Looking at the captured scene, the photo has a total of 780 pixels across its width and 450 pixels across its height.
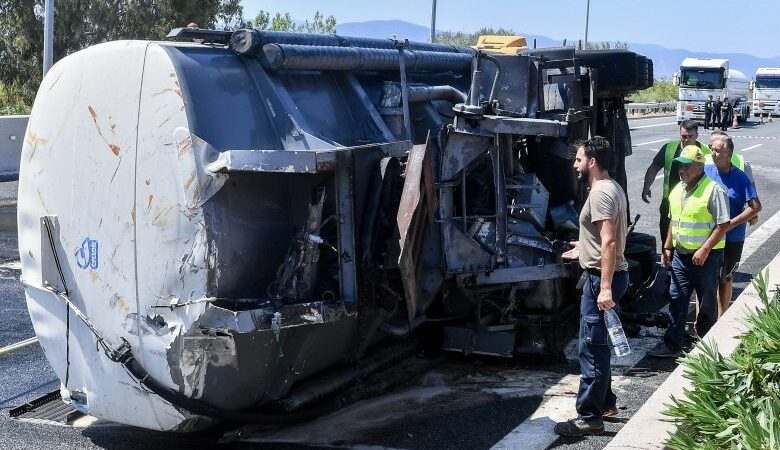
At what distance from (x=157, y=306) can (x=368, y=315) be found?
1.26 metres

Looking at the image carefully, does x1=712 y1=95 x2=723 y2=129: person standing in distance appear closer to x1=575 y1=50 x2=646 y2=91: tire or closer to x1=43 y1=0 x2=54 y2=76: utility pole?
x1=43 y1=0 x2=54 y2=76: utility pole

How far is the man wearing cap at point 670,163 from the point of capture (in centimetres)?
817

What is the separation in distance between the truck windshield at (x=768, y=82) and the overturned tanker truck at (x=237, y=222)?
5042cm

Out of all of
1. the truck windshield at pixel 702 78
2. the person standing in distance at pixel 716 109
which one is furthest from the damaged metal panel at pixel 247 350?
the truck windshield at pixel 702 78

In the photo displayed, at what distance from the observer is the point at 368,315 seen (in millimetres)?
5703

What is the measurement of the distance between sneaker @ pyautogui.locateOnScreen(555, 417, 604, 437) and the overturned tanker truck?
3.63 feet

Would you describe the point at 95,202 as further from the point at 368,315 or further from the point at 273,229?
the point at 368,315

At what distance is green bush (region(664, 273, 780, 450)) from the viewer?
399cm

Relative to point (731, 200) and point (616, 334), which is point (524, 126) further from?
point (731, 200)

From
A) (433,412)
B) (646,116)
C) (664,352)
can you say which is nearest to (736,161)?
(664,352)

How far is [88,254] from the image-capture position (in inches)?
204

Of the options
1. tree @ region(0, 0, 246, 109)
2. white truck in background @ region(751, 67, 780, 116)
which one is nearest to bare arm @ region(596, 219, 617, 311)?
tree @ region(0, 0, 246, 109)

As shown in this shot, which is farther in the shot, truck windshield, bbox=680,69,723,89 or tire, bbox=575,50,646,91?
truck windshield, bbox=680,69,723,89

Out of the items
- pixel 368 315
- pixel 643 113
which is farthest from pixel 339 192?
pixel 643 113
